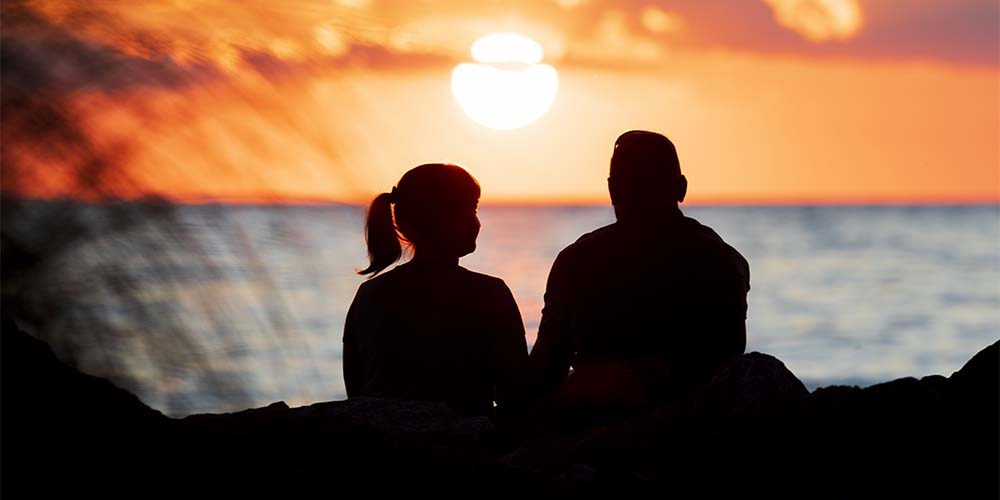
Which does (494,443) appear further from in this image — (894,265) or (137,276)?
(894,265)

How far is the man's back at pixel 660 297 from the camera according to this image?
4.10 meters

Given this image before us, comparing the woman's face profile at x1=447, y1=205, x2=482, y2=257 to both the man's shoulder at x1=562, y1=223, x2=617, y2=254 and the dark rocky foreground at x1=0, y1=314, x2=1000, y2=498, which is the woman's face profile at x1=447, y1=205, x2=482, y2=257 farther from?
the dark rocky foreground at x1=0, y1=314, x2=1000, y2=498

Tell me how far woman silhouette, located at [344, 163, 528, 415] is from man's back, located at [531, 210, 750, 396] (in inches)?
12.6

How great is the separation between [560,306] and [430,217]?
0.59 m

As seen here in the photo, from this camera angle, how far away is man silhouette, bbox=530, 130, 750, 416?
161 inches

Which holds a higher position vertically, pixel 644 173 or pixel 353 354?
pixel 644 173

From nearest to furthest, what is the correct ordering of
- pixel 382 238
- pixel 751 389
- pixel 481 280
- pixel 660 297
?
pixel 751 389, pixel 660 297, pixel 481 280, pixel 382 238

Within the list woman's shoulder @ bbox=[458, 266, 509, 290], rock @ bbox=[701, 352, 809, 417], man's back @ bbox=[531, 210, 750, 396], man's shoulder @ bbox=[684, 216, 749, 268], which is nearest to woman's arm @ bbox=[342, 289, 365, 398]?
woman's shoulder @ bbox=[458, 266, 509, 290]

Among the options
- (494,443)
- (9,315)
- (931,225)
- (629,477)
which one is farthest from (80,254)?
(931,225)

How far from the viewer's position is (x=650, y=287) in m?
4.12

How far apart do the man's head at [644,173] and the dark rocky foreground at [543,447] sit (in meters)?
1.07

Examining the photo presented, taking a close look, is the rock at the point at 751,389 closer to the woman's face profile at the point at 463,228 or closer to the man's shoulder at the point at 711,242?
the man's shoulder at the point at 711,242

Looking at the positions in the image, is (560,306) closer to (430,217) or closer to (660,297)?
(660,297)

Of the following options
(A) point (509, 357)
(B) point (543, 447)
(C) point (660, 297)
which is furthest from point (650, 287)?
(B) point (543, 447)
